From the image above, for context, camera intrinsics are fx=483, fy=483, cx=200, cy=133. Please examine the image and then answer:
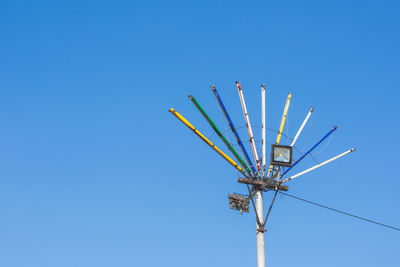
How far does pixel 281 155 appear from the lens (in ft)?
78.0

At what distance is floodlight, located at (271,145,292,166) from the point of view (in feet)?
77.5

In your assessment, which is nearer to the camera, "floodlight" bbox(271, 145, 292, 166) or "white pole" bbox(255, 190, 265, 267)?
"white pole" bbox(255, 190, 265, 267)

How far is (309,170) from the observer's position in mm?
25406

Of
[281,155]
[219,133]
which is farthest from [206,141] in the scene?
[281,155]

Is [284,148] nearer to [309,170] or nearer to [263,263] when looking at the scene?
[309,170]

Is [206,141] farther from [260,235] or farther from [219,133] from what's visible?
[260,235]

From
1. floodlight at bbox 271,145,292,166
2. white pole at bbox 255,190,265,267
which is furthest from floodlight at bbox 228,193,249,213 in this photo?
floodlight at bbox 271,145,292,166

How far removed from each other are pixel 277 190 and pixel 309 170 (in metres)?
2.54

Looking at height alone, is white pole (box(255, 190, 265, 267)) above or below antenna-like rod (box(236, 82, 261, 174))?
below

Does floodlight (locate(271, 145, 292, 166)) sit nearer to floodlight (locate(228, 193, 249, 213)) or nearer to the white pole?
the white pole

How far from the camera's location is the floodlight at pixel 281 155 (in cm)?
2361

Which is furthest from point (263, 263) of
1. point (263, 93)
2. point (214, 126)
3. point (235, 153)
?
point (263, 93)

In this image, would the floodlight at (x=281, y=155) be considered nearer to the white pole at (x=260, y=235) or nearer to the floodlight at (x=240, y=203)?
the white pole at (x=260, y=235)

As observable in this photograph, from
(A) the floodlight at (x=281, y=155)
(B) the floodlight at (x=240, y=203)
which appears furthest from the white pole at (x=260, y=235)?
(A) the floodlight at (x=281, y=155)
